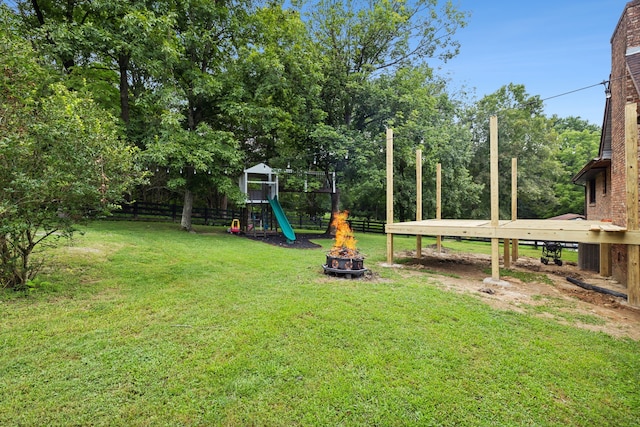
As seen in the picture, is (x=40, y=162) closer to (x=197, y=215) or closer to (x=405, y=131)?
(x=405, y=131)

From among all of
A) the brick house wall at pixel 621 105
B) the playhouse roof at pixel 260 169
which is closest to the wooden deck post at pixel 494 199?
the brick house wall at pixel 621 105

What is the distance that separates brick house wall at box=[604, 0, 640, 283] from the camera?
673cm

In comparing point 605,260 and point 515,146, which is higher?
point 515,146

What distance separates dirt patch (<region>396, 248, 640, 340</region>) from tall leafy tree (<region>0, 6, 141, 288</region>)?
22.1 ft

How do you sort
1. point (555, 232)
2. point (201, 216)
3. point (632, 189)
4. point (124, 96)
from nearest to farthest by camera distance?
point (632, 189), point (555, 232), point (124, 96), point (201, 216)

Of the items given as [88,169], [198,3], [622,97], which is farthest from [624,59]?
[198,3]

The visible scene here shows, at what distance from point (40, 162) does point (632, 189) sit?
9.50 metres

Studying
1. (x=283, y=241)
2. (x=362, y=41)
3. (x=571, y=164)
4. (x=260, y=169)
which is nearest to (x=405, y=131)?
(x=362, y=41)

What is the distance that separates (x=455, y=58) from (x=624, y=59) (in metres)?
9.54

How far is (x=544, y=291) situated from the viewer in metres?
6.19

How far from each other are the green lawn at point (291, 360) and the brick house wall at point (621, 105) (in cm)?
487

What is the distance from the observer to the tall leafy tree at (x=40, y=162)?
12.6ft

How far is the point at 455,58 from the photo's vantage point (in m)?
15.4

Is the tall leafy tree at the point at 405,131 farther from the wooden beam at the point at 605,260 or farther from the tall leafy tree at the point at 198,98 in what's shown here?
the wooden beam at the point at 605,260
